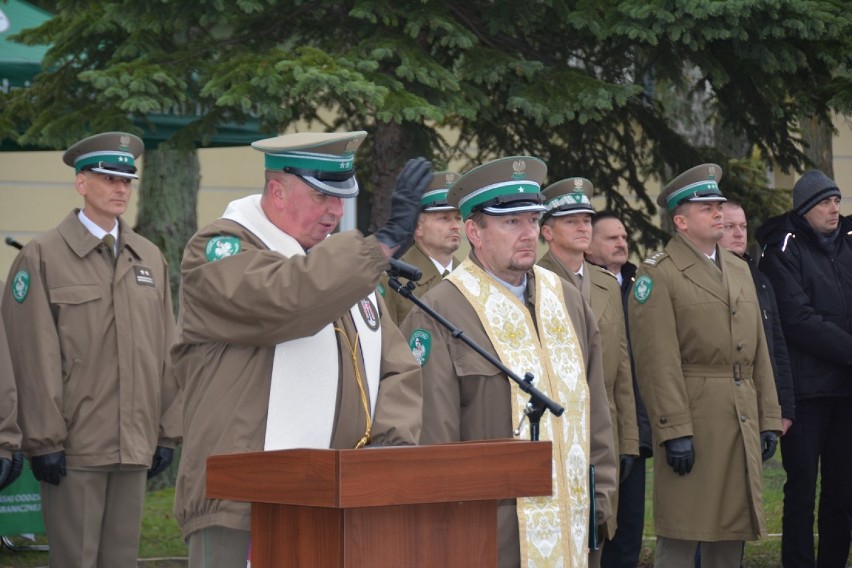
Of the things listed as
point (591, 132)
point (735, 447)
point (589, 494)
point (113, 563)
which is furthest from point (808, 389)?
point (113, 563)

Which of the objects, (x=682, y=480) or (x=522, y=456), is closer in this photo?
(x=522, y=456)

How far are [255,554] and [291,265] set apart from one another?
0.84 metres

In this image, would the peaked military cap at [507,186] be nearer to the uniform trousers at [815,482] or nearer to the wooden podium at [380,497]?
the wooden podium at [380,497]

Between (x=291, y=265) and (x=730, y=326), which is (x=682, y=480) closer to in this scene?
(x=730, y=326)

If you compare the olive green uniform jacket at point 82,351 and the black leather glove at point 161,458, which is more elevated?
the olive green uniform jacket at point 82,351

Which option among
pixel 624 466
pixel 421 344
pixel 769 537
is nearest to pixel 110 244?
pixel 421 344

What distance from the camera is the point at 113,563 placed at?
6973 millimetres

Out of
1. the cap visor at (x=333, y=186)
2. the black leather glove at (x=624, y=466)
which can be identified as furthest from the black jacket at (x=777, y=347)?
the cap visor at (x=333, y=186)

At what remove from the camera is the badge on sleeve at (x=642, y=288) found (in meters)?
7.61

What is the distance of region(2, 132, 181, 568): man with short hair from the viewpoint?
6.67m

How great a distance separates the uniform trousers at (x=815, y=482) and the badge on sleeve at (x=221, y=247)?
4966 millimetres

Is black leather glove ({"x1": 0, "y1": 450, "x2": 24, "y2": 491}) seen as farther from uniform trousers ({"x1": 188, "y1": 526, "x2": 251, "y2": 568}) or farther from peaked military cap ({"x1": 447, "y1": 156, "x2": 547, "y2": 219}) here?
peaked military cap ({"x1": 447, "y1": 156, "x2": 547, "y2": 219})

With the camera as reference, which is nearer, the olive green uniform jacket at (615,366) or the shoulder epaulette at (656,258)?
the olive green uniform jacket at (615,366)

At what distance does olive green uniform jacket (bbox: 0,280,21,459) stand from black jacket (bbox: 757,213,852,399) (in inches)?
177
